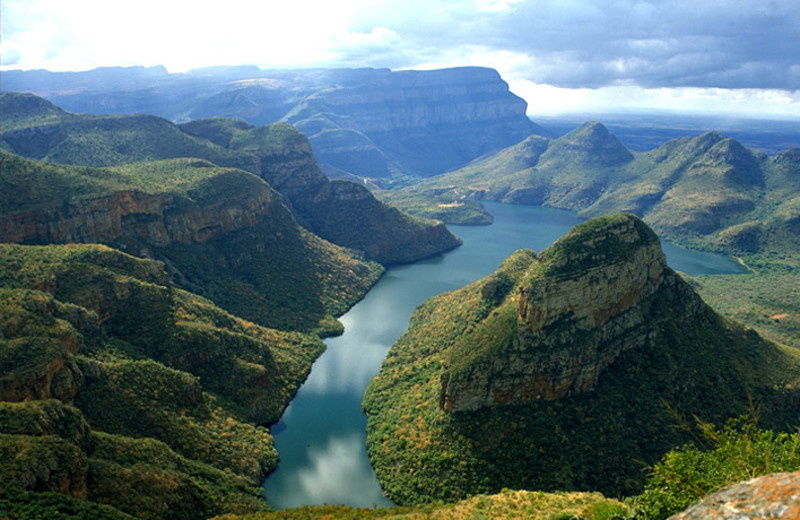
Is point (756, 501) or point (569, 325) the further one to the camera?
point (569, 325)

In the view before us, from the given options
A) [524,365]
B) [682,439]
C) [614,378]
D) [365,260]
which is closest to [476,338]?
[524,365]

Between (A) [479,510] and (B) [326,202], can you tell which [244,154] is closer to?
(B) [326,202]

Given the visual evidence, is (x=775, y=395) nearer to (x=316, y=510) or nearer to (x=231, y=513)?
(x=316, y=510)

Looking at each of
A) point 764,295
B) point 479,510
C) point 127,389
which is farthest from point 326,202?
point 479,510

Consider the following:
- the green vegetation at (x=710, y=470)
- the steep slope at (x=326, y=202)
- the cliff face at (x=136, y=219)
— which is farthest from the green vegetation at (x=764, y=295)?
the cliff face at (x=136, y=219)

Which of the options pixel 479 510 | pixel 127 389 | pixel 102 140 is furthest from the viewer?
pixel 102 140

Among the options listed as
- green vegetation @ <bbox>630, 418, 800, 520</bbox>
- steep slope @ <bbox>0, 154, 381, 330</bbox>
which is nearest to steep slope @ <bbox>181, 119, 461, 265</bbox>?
steep slope @ <bbox>0, 154, 381, 330</bbox>
